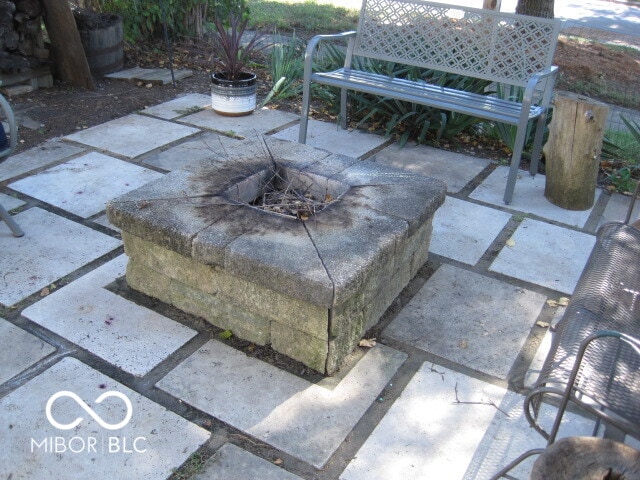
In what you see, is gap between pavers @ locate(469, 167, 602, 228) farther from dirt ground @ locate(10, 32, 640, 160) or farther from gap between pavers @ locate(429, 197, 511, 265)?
dirt ground @ locate(10, 32, 640, 160)

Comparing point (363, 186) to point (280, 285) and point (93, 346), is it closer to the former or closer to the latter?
point (280, 285)

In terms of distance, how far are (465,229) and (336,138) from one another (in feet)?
5.51

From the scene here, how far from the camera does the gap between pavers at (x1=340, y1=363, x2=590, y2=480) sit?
2.17 meters

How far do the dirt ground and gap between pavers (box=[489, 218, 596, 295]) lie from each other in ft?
4.22

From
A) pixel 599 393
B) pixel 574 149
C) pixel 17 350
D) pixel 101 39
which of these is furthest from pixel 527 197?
pixel 101 39

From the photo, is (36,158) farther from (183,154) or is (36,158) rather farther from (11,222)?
(11,222)

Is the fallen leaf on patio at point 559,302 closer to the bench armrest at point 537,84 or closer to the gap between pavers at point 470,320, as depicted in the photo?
the gap between pavers at point 470,320

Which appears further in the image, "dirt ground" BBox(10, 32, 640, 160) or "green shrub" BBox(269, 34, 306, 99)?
"green shrub" BBox(269, 34, 306, 99)

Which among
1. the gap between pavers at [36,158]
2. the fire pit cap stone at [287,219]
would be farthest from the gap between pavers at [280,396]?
the gap between pavers at [36,158]

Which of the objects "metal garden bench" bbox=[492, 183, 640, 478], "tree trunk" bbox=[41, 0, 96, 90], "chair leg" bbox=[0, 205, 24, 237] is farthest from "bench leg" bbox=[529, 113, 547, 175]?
"tree trunk" bbox=[41, 0, 96, 90]

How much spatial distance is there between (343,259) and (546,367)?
0.90 metres

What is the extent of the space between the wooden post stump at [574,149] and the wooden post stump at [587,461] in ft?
8.69

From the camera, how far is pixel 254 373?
2.57 meters

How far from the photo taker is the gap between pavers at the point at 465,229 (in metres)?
3.53
